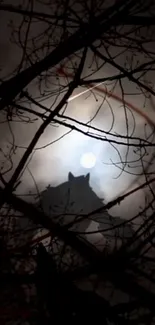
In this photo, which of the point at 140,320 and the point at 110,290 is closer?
the point at 140,320

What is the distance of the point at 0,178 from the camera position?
1.13 meters

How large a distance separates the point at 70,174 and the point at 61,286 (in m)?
0.54

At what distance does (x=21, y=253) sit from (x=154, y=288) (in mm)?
397

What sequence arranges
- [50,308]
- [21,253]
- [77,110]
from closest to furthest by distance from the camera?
[50,308], [21,253], [77,110]

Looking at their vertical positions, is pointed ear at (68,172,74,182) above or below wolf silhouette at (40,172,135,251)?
above

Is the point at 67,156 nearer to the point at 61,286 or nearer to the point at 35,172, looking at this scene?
the point at 35,172

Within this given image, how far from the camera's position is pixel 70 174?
1.46 metres

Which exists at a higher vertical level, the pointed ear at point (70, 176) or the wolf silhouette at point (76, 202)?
the pointed ear at point (70, 176)

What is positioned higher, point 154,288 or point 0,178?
point 0,178

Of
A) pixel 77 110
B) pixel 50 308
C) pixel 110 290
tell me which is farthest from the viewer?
pixel 77 110

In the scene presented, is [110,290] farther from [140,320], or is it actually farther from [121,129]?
[121,129]

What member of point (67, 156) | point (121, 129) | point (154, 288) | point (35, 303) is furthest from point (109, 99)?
point (35, 303)

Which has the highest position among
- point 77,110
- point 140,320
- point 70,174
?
point 77,110

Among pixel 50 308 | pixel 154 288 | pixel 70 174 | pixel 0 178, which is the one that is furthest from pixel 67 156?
pixel 50 308
